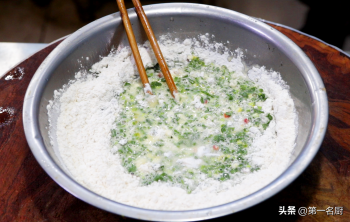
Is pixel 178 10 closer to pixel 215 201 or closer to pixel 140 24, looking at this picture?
pixel 140 24

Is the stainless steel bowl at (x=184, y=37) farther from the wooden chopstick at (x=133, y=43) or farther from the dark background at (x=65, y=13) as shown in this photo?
the dark background at (x=65, y=13)

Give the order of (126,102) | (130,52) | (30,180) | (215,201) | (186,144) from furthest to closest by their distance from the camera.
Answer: (130,52)
(126,102)
(186,144)
(30,180)
(215,201)

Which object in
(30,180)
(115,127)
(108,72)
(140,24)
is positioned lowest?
(30,180)

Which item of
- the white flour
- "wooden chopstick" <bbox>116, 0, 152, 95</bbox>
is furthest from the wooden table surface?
"wooden chopstick" <bbox>116, 0, 152, 95</bbox>

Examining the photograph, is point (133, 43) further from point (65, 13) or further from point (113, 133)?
point (65, 13)

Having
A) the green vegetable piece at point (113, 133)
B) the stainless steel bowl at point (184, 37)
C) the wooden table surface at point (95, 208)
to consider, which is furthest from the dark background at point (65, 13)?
the green vegetable piece at point (113, 133)

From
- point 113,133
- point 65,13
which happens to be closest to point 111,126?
point 113,133

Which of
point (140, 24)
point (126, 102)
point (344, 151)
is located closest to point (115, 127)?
point (126, 102)
